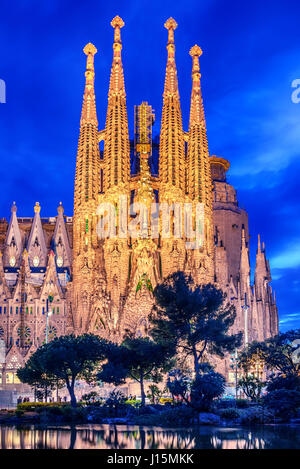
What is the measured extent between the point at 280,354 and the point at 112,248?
37031 millimetres

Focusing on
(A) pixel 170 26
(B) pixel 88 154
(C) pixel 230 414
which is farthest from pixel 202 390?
(A) pixel 170 26

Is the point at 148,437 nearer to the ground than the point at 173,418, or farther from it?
nearer to the ground

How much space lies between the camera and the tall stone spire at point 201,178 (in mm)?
97125

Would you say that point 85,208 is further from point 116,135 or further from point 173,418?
point 173,418

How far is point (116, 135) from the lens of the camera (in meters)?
99.2

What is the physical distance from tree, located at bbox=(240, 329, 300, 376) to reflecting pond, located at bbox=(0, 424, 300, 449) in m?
23.0

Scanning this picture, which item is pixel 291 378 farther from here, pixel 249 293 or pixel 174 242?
pixel 249 293

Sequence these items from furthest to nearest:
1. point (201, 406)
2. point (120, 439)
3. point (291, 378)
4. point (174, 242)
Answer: point (174, 242), point (291, 378), point (201, 406), point (120, 439)

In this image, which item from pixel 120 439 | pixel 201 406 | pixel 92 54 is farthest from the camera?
pixel 92 54

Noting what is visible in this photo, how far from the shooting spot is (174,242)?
9631cm
